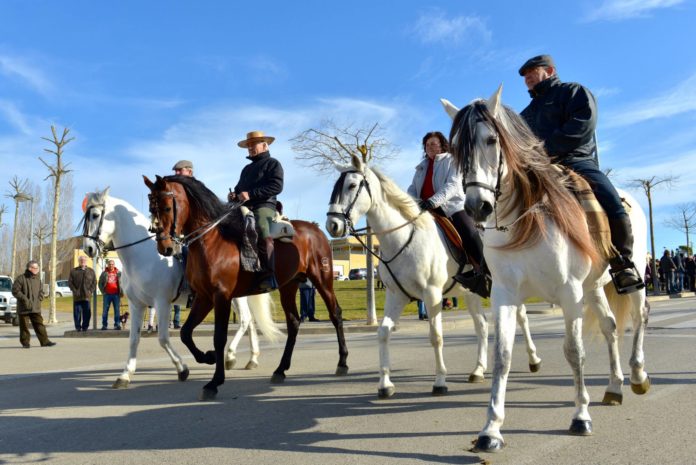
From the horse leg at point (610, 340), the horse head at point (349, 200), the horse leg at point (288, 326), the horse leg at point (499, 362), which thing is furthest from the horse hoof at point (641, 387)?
the horse leg at point (288, 326)

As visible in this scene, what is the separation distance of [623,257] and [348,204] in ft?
9.48

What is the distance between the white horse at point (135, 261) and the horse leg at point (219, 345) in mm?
1415

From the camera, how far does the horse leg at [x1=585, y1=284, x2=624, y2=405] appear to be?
18.1ft

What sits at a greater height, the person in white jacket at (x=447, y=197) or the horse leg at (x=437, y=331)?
the person in white jacket at (x=447, y=197)

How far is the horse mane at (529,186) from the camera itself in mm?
4336

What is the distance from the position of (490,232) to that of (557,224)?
506mm

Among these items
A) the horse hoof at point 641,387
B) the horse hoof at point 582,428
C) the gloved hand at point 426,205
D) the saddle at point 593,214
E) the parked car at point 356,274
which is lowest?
the horse hoof at point 582,428

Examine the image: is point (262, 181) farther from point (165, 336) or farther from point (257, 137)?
point (165, 336)

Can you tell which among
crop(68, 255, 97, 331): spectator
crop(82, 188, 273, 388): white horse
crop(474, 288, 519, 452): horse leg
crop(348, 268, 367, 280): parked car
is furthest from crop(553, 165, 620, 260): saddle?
crop(348, 268, 367, 280): parked car

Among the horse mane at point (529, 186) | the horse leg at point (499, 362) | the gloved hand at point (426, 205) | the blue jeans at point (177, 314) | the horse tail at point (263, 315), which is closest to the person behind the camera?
the horse leg at point (499, 362)

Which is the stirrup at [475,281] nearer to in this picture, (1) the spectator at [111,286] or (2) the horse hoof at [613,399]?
(2) the horse hoof at [613,399]

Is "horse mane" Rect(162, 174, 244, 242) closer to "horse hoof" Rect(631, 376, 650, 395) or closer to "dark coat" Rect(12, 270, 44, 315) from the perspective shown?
"horse hoof" Rect(631, 376, 650, 395)

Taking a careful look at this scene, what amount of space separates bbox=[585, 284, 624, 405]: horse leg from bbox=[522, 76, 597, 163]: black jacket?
1.38 m

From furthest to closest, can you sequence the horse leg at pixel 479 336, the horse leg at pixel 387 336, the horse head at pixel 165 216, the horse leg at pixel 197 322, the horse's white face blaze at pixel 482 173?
the horse leg at pixel 197 322
the horse leg at pixel 479 336
the horse head at pixel 165 216
the horse leg at pixel 387 336
the horse's white face blaze at pixel 482 173
